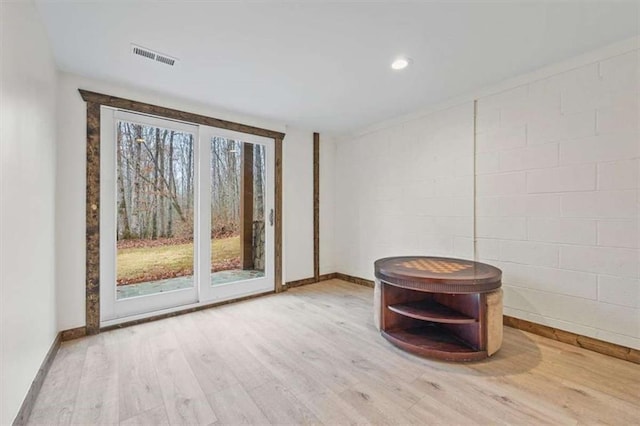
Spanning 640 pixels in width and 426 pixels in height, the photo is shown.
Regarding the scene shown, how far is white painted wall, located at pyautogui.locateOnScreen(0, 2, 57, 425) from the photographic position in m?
1.35

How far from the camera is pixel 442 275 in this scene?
7.29 feet

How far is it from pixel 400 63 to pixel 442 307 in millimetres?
2170

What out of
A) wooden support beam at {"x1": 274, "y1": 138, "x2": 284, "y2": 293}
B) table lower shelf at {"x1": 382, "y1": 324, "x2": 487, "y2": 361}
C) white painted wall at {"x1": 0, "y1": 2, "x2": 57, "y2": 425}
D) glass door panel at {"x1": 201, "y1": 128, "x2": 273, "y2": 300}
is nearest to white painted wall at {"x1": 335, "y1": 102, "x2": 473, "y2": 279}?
table lower shelf at {"x1": 382, "y1": 324, "x2": 487, "y2": 361}

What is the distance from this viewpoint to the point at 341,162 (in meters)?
4.81

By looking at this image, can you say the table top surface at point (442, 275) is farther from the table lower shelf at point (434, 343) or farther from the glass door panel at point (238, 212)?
the glass door panel at point (238, 212)

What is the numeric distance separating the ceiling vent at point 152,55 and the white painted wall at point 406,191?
279cm

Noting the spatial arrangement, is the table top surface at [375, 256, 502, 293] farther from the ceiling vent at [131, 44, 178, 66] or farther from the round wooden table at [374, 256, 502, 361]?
the ceiling vent at [131, 44, 178, 66]

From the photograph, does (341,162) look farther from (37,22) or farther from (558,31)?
(37,22)

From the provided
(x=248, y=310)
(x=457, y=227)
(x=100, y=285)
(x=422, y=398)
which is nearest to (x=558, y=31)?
(x=457, y=227)

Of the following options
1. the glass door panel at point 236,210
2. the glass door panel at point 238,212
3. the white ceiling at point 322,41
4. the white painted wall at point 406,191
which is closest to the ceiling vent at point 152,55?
the white ceiling at point 322,41

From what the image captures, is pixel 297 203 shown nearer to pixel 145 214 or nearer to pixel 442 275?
pixel 145 214

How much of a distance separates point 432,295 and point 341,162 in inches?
110

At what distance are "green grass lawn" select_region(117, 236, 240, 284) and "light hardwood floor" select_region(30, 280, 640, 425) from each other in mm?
578

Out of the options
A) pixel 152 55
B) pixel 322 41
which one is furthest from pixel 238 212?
pixel 322 41
